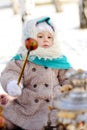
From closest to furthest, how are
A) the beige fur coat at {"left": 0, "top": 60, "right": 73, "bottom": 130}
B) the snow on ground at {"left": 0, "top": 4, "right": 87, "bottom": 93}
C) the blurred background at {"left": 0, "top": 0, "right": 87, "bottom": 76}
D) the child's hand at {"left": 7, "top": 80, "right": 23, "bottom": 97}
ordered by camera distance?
the child's hand at {"left": 7, "top": 80, "right": 23, "bottom": 97}
the beige fur coat at {"left": 0, "top": 60, "right": 73, "bottom": 130}
the snow on ground at {"left": 0, "top": 4, "right": 87, "bottom": 93}
the blurred background at {"left": 0, "top": 0, "right": 87, "bottom": 76}

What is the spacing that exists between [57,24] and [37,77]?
370 cm

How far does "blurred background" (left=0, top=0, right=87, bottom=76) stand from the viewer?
345cm

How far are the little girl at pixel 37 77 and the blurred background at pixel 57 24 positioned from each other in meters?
1.14

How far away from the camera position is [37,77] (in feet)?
5.12

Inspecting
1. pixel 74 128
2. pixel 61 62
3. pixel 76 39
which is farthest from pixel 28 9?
pixel 74 128

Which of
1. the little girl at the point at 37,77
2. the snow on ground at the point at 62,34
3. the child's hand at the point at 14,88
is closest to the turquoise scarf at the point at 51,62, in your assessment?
the little girl at the point at 37,77

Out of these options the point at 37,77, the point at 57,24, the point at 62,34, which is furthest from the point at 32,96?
the point at 57,24

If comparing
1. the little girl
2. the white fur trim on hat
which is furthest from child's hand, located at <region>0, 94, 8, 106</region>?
the white fur trim on hat

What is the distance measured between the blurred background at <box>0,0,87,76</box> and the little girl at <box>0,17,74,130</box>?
1143mm

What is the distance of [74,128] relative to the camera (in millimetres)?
1139

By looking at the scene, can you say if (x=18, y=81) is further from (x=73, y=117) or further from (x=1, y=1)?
(x=1, y=1)

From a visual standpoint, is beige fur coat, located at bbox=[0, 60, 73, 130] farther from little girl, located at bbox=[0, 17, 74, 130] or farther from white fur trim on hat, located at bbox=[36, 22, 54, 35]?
white fur trim on hat, located at bbox=[36, 22, 54, 35]

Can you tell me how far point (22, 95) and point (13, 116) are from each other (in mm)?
77

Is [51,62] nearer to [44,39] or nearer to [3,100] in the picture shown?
[44,39]
